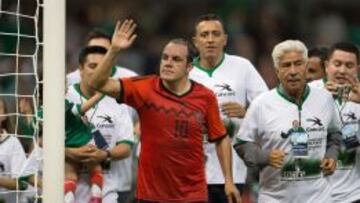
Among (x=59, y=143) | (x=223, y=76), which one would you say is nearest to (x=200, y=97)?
(x=223, y=76)

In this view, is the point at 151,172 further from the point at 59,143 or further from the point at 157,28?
the point at 157,28

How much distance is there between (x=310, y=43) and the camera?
14.5 meters

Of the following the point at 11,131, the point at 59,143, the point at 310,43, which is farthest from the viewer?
the point at 310,43

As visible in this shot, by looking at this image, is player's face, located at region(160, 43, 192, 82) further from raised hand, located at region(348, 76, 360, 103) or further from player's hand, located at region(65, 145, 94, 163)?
raised hand, located at region(348, 76, 360, 103)

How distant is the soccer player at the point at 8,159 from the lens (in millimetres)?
8891

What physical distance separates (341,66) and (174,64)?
158 cm

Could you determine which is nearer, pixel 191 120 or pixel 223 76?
pixel 191 120

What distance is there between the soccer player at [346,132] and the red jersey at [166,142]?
4.31ft

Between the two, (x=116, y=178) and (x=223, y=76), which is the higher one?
(x=223, y=76)

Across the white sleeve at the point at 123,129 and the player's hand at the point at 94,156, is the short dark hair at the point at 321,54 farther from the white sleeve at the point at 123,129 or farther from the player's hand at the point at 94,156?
the player's hand at the point at 94,156

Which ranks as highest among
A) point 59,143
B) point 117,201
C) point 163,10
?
point 163,10

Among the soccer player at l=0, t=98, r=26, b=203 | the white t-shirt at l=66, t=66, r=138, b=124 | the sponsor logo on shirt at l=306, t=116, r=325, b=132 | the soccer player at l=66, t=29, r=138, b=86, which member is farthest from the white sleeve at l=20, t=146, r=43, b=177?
the sponsor logo on shirt at l=306, t=116, r=325, b=132

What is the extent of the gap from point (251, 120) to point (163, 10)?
6411 millimetres

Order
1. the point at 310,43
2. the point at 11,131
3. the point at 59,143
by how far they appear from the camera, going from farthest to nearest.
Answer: the point at 310,43
the point at 11,131
the point at 59,143
